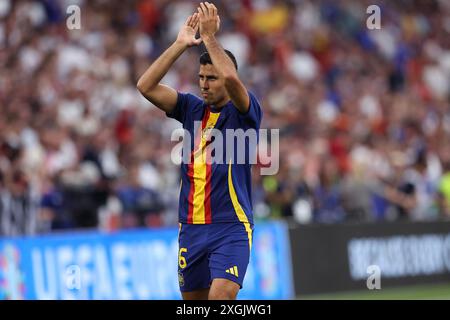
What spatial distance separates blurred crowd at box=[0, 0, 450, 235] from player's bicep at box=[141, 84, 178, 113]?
616cm

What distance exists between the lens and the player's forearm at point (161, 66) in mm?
8867

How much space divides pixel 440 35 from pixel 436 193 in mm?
8103

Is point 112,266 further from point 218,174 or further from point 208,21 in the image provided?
point 208,21

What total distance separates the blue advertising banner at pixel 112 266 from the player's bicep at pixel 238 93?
6.07 m

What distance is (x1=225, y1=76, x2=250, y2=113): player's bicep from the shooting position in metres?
8.58

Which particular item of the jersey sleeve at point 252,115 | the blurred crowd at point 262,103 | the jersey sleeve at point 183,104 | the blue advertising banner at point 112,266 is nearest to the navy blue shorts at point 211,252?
the jersey sleeve at point 252,115

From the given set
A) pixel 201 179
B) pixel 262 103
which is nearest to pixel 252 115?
pixel 201 179

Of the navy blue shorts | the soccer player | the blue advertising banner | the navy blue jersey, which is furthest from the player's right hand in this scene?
the blue advertising banner

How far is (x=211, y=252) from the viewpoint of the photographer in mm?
8906

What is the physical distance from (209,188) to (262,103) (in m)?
12.5

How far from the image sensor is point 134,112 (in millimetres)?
18766

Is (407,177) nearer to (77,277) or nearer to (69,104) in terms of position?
(69,104)

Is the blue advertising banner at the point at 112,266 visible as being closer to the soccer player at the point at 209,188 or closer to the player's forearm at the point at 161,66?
the soccer player at the point at 209,188
